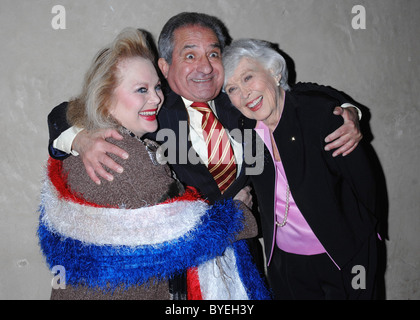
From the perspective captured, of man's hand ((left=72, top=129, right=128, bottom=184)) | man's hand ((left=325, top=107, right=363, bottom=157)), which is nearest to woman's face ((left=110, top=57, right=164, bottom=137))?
man's hand ((left=72, top=129, right=128, bottom=184))


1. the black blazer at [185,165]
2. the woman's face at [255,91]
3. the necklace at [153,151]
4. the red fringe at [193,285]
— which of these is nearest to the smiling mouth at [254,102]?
the woman's face at [255,91]

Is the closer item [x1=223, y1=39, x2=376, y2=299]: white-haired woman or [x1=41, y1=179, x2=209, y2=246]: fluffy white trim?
[x1=41, y1=179, x2=209, y2=246]: fluffy white trim

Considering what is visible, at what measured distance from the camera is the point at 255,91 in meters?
1.89

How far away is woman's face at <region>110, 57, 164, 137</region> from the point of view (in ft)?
5.21

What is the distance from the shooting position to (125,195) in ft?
4.45

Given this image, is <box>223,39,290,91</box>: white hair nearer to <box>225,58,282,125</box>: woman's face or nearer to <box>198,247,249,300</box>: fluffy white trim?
<box>225,58,282,125</box>: woman's face

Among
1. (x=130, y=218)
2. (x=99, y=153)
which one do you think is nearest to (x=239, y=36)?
(x=99, y=153)

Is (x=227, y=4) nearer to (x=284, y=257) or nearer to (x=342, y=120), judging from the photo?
(x=342, y=120)

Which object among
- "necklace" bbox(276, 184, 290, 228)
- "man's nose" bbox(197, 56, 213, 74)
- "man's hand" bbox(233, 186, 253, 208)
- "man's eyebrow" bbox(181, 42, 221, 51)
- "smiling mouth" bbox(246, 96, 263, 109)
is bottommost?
"necklace" bbox(276, 184, 290, 228)

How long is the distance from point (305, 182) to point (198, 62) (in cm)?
93

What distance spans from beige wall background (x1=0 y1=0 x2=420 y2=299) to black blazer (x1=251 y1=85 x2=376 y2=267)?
955 mm

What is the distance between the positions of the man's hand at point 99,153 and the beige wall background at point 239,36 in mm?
963

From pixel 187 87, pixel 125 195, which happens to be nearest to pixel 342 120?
pixel 187 87
